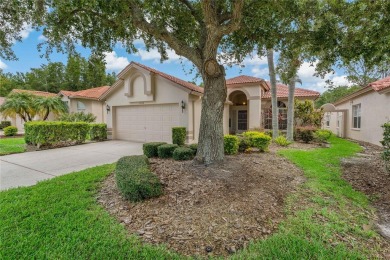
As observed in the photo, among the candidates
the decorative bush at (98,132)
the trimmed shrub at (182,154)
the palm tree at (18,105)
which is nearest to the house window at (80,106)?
the palm tree at (18,105)

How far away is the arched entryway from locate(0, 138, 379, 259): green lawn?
14846 mm

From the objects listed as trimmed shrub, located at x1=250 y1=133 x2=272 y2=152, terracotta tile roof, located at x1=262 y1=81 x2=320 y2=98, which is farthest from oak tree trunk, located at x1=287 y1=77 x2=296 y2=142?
terracotta tile roof, located at x1=262 y1=81 x2=320 y2=98

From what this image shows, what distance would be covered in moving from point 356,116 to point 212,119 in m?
16.2

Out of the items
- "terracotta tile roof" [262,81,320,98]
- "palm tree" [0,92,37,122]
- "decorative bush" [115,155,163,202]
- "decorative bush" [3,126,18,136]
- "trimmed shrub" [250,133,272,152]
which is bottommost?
"decorative bush" [115,155,163,202]

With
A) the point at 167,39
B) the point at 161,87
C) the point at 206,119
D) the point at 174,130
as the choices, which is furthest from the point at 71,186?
the point at 161,87

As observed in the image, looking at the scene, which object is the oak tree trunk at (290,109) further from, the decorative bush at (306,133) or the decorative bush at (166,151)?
the decorative bush at (166,151)

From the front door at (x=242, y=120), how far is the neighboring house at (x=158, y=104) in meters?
2.20

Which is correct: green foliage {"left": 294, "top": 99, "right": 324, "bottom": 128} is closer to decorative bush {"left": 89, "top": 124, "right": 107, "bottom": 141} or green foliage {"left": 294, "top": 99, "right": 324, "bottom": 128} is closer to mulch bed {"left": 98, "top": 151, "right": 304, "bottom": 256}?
mulch bed {"left": 98, "top": 151, "right": 304, "bottom": 256}

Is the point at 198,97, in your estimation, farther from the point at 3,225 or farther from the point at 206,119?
the point at 3,225

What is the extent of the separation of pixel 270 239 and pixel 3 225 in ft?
14.1

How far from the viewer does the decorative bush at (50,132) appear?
10773 mm

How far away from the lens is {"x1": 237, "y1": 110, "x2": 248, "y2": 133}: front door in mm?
19781

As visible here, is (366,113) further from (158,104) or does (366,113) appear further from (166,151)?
(166,151)

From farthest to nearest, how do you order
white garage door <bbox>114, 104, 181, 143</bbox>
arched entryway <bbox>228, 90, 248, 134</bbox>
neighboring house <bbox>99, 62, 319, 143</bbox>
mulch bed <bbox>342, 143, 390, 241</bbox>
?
arched entryway <bbox>228, 90, 248, 134</bbox> → white garage door <bbox>114, 104, 181, 143</bbox> → neighboring house <bbox>99, 62, 319, 143</bbox> → mulch bed <bbox>342, 143, 390, 241</bbox>
